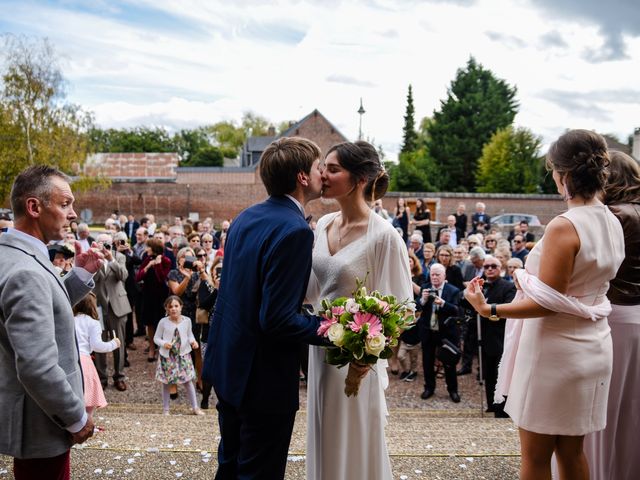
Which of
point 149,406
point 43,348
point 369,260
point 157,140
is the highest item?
point 157,140

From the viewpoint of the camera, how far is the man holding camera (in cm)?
721

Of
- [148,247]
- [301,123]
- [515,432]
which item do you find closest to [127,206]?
[301,123]

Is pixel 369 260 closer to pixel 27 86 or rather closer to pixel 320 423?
pixel 320 423

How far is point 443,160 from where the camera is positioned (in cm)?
4275

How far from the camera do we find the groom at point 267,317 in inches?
87.2

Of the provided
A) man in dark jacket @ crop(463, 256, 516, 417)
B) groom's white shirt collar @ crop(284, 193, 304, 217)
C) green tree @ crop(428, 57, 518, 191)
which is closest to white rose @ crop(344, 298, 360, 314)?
groom's white shirt collar @ crop(284, 193, 304, 217)

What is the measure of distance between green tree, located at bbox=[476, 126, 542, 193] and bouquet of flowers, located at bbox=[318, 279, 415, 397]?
36623 millimetres

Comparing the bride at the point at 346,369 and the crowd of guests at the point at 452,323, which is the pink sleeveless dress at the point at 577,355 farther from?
the crowd of guests at the point at 452,323

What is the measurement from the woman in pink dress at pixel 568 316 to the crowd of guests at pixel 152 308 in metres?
4.20

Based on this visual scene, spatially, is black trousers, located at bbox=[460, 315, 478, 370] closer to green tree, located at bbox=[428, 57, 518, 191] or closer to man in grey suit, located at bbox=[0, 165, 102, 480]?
man in grey suit, located at bbox=[0, 165, 102, 480]

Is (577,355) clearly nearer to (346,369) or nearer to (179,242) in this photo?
(346,369)

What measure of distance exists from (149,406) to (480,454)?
4872 mm

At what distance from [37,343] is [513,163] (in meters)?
38.6

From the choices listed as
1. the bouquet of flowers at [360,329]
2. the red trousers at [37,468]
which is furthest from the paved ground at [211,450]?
the bouquet of flowers at [360,329]
